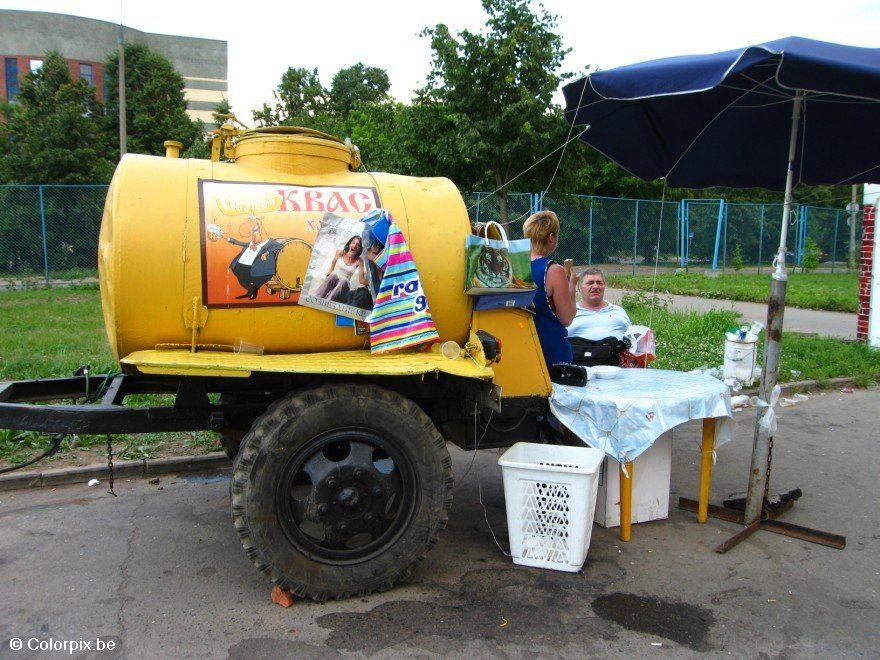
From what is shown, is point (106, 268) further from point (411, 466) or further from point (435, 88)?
point (435, 88)

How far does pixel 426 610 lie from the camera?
3.21m

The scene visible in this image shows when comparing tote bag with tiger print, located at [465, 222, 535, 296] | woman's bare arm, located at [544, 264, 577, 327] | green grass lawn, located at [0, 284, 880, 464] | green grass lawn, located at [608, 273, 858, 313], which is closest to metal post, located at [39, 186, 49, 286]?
green grass lawn, located at [0, 284, 880, 464]

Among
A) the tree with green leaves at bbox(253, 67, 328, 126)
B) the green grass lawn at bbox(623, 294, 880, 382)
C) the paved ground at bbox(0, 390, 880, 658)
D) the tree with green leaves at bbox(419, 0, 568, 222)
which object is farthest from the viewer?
the tree with green leaves at bbox(253, 67, 328, 126)

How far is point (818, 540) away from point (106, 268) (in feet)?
13.9

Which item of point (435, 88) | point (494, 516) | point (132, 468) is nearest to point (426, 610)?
point (494, 516)

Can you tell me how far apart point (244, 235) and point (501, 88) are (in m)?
8.53

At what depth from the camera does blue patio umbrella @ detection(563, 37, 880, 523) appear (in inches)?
135

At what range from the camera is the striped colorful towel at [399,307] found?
334 cm

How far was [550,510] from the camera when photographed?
3547 millimetres

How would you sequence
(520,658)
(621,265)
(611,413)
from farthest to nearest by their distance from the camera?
(621,265), (611,413), (520,658)

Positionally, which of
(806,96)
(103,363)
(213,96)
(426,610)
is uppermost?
(213,96)

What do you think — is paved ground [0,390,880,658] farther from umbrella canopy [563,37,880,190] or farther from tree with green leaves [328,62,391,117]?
tree with green leaves [328,62,391,117]

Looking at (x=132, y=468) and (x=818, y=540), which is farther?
(x=132, y=468)

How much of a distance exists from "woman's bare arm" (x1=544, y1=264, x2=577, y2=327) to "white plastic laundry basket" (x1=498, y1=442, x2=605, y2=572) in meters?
0.95
